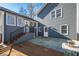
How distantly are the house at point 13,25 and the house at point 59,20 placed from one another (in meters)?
0.20

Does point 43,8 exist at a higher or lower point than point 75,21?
higher

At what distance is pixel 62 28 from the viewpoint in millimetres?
2818

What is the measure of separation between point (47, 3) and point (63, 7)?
1.09 feet

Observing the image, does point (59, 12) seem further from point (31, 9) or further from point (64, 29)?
point (31, 9)

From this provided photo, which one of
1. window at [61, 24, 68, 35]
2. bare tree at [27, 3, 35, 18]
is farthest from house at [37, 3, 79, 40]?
bare tree at [27, 3, 35, 18]

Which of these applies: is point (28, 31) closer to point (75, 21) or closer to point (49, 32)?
point (49, 32)

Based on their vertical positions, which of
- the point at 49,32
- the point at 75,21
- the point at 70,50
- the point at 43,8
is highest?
the point at 43,8

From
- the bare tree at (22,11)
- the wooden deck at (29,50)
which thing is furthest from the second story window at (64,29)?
the bare tree at (22,11)

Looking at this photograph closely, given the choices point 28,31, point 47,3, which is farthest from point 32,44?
point 47,3

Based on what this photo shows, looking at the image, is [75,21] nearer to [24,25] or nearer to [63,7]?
[63,7]

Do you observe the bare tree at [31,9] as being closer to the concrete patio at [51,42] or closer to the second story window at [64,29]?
the concrete patio at [51,42]

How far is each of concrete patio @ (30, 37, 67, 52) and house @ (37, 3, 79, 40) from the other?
82mm

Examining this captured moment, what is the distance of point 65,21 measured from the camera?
2.79 m

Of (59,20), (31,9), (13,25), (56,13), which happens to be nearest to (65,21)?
(59,20)
